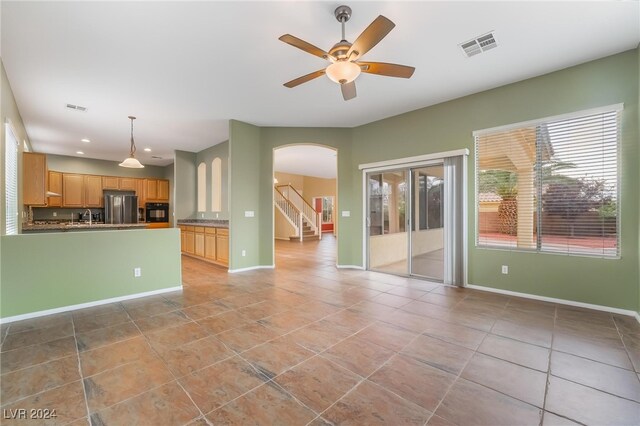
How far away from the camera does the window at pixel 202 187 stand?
8148 mm

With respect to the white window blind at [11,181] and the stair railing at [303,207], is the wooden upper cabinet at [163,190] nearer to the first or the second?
the stair railing at [303,207]

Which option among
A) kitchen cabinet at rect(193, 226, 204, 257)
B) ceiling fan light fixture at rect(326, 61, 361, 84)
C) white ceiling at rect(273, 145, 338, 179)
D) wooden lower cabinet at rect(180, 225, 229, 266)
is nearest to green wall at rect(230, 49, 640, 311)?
wooden lower cabinet at rect(180, 225, 229, 266)

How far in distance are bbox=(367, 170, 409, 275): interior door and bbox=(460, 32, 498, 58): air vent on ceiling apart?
248 centimetres

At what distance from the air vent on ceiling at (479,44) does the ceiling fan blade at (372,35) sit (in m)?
1.38

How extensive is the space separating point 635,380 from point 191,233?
7935 millimetres

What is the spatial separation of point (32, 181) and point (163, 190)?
5.48m

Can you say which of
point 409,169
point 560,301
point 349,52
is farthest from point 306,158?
point 560,301

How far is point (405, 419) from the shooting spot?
5.24 ft

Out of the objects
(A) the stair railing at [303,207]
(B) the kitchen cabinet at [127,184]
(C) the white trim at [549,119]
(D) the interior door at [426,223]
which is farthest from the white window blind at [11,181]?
(A) the stair railing at [303,207]

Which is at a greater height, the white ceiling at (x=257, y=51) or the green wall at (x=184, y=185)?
the white ceiling at (x=257, y=51)

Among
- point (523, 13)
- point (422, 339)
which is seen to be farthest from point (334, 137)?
point (422, 339)

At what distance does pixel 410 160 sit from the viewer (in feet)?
16.2

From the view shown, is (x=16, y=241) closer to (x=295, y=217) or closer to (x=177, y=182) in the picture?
(x=177, y=182)

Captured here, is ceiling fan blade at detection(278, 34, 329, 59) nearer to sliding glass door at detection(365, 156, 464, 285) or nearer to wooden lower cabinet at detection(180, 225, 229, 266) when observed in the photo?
sliding glass door at detection(365, 156, 464, 285)
